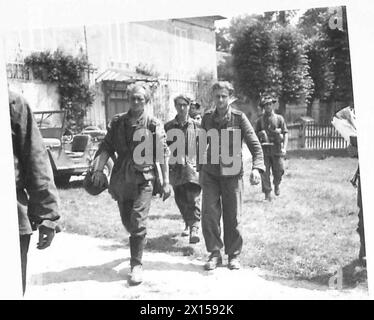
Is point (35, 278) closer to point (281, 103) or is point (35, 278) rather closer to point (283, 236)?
point (283, 236)

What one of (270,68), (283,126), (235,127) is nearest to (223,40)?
(270,68)

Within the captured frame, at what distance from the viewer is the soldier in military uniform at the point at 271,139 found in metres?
3.37

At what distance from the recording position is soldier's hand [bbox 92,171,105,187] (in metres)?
3.28

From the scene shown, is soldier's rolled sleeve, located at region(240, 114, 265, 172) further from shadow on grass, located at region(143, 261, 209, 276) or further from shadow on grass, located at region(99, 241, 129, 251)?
shadow on grass, located at region(99, 241, 129, 251)

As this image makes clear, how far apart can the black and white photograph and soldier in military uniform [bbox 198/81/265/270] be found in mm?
10

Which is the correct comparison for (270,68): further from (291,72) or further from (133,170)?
(133,170)

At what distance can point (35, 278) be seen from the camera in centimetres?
339

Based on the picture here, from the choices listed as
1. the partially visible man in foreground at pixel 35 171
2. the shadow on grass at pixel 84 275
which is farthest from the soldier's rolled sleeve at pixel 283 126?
the partially visible man in foreground at pixel 35 171

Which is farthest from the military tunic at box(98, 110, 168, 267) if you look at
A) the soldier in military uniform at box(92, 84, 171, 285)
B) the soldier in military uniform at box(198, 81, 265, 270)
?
the soldier in military uniform at box(198, 81, 265, 270)

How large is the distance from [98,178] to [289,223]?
4.67ft

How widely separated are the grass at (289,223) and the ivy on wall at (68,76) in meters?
0.58

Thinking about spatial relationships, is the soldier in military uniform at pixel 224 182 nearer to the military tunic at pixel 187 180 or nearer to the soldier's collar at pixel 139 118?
the military tunic at pixel 187 180
